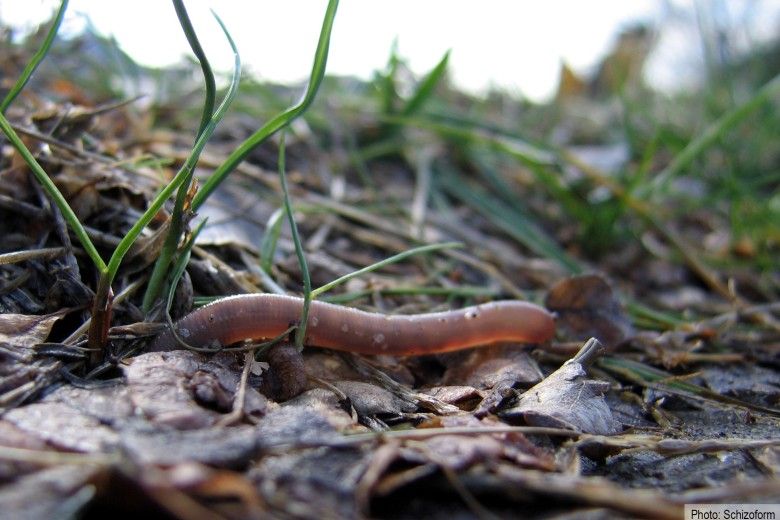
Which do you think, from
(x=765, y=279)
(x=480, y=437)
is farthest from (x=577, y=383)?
(x=765, y=279)

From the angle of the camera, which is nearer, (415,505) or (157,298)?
(415,505)

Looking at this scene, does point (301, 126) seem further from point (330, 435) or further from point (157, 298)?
point (330, 435)

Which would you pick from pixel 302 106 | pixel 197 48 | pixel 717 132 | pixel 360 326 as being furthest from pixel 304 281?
pixel 717 132

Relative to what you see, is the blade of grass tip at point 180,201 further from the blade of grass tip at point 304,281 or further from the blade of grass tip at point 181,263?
the blade of grass tip at point 304,281

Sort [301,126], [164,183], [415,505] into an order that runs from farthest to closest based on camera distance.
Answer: [301,126], [164,183], [415,505]

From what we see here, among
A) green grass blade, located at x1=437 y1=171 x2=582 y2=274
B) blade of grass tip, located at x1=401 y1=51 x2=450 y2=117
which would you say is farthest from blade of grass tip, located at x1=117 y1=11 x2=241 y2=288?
green grass blade, located at x1=437 y1=171 x2=582 y2=274

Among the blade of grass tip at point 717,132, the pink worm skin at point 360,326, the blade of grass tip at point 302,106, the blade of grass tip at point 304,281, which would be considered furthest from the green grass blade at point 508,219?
the blade of grass tip at point 302,106
